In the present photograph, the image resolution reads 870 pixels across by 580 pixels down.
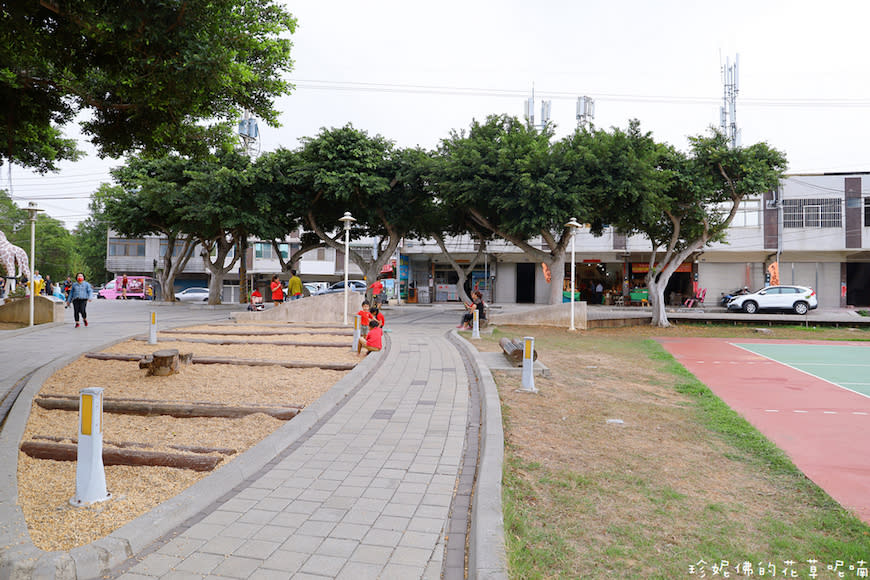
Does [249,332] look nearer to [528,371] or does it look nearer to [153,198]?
[528,371]

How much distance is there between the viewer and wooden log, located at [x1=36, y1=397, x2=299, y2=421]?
256 inches

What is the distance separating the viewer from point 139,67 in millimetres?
6770

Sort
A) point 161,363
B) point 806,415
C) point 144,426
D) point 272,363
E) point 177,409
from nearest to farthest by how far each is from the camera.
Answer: point 144,426
point 177,409
point 806,415
point 161,363
point 272,363

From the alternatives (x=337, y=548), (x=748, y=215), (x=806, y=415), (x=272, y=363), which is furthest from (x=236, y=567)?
(x=748, y=215)

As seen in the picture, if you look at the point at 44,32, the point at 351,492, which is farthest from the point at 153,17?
the point at 351,492

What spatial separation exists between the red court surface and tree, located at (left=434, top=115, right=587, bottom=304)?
734 centimetres

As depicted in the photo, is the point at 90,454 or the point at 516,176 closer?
the point at 90,454

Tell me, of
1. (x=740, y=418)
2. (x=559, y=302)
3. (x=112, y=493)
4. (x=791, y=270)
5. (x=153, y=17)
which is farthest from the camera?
(x=791, y=270)

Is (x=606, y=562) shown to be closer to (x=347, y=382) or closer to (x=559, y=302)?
(x=347, y=382)

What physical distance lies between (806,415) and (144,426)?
346 inches

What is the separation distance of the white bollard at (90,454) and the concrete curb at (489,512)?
2731 mm

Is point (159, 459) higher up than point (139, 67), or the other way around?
point (139, 67)

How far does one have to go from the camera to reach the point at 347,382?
26.8ft

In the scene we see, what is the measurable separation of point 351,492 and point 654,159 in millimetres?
18447
